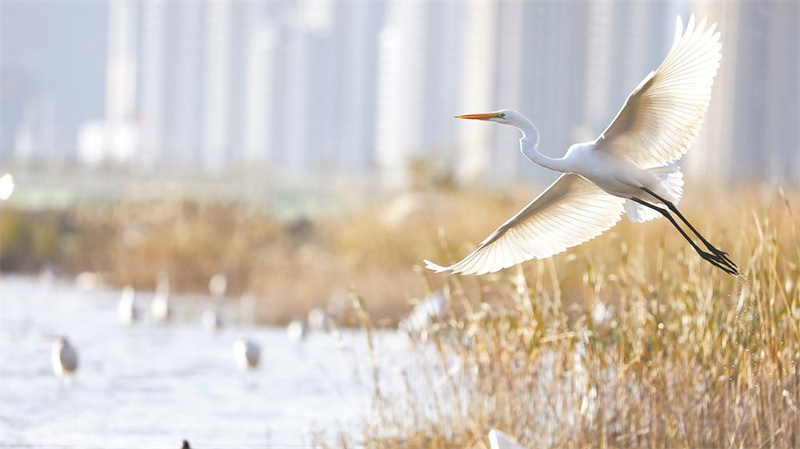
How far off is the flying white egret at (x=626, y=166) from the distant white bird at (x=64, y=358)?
4311 millimetres

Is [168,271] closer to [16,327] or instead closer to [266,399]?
[16,327]

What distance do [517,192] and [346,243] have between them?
8.67ft

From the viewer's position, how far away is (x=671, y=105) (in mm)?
3555

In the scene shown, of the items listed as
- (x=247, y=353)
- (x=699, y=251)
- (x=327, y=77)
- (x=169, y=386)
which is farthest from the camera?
(x=327, y=77)

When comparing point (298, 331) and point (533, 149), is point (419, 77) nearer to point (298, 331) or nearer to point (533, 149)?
point (298, 331)

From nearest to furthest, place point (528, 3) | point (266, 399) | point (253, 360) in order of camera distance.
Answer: point (266, 399), point (253, 360), point (528, 3)

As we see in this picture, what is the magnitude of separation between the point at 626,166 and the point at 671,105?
8.4 inches

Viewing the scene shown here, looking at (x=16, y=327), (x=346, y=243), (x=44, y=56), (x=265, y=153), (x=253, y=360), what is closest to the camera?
(x=253, y=360)

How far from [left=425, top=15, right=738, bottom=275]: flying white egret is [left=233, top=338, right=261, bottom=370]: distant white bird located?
176 inches

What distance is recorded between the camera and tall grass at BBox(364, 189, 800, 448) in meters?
4.16

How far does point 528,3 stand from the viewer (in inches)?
3332

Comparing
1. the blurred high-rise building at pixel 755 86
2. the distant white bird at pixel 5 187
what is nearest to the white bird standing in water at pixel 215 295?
the distant white bird at pixel 5 187

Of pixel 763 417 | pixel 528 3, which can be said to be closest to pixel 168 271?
pixel 763 417

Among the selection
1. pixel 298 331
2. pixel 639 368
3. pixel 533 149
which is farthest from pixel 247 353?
pixel 533 149
